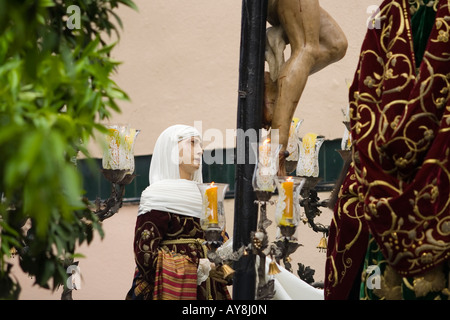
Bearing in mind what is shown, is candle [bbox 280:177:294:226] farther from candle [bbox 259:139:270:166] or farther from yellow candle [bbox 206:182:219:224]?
yellow candle [bbox 206:182:219:224]

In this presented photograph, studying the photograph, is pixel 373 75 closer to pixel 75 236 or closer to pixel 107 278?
pixel 75 236

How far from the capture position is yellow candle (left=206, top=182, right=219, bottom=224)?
2.93 meters

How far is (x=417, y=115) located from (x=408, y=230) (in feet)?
1.08

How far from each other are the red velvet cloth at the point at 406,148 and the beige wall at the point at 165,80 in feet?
13.3

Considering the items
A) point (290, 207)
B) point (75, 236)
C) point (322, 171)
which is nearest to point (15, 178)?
point (75, 236)

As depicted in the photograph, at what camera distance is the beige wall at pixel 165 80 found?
666cm

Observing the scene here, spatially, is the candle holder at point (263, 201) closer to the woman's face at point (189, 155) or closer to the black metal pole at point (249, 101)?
the black metal pole at point (249, 101)

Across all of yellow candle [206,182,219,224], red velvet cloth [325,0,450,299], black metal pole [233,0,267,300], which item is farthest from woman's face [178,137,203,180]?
red velvet cloth [325,0,450,299]

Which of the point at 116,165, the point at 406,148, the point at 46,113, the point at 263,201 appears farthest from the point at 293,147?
the point at 46,113

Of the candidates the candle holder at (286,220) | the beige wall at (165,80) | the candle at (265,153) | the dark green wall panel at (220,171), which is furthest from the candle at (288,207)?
the beige wall at (165,80)

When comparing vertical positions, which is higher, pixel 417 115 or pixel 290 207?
pixel 417 115

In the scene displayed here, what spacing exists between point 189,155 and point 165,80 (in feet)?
8.18

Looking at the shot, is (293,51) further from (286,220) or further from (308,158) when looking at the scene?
(308,158)

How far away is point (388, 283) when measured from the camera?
8.00 feet
